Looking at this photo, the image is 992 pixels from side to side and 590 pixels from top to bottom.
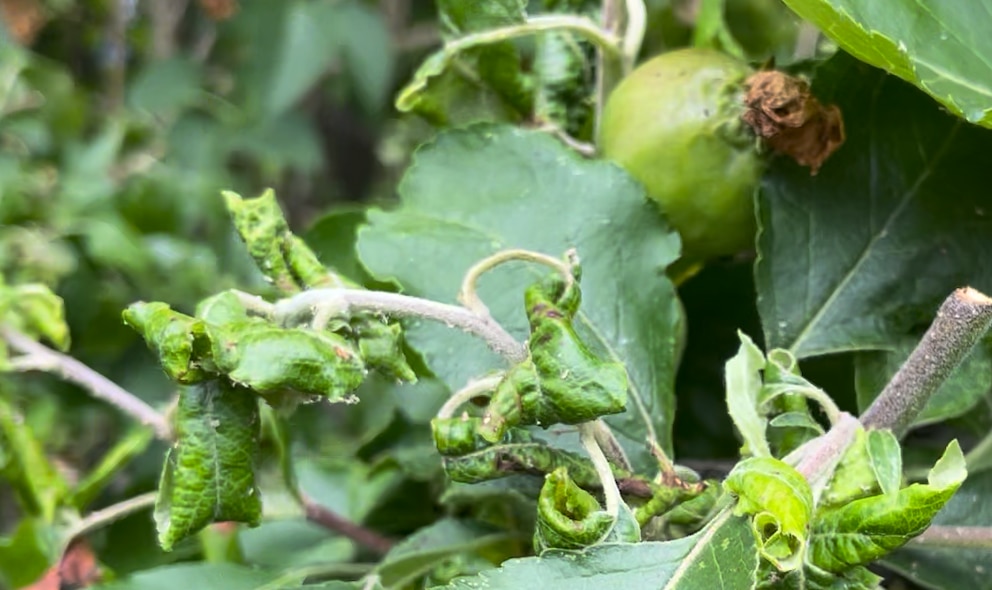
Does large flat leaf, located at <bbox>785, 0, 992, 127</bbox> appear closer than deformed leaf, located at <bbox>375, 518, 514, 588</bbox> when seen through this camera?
Yes

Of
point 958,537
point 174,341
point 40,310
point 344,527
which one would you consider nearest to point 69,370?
point 40,310

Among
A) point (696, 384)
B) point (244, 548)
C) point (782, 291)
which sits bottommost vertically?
point (244, 548)

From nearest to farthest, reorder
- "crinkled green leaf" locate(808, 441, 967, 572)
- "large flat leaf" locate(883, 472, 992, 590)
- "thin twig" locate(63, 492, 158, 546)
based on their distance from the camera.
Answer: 1. "crinkled green leaf" locate(808, 441, 967, 572)
2. "large flat leaf" locate(883, 472, 992, 590)
3. "thin twig" locate(63, 492, 158, 546)

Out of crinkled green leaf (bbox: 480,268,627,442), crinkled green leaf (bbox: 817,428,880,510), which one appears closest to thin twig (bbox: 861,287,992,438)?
crinkled green leaf (bbox: 817,428,880,510)

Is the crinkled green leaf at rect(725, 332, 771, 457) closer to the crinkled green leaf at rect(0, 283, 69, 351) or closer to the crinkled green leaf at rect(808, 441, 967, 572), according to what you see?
the crinkled green leaf at rect(808, 441, 967, 572)

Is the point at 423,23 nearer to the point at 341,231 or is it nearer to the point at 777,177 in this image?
the point at 341,231

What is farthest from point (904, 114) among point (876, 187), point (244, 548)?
point (244, 548)

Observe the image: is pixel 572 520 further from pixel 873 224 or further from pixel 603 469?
pixel 873 224
